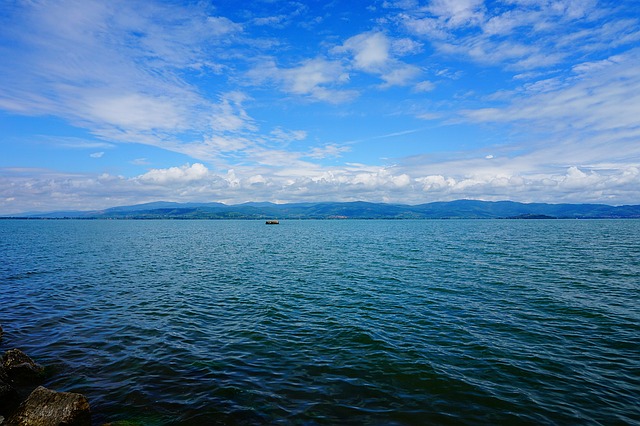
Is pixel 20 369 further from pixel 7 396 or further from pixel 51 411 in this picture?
pixel 51 411

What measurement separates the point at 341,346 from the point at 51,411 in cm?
1411

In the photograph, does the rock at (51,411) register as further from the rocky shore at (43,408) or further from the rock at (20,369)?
the rock at (20,369)

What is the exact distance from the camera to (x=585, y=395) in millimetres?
15000

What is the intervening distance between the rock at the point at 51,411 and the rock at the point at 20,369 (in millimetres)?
4419

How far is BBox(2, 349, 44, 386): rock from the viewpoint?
16.0 meters

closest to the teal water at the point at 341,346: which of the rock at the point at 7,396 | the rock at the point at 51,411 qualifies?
the rock at the point at 51,411

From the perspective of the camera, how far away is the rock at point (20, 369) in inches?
631

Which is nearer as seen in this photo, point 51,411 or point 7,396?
point 51,411

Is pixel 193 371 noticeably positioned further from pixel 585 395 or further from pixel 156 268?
pixel 156 268

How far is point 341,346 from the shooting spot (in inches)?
819

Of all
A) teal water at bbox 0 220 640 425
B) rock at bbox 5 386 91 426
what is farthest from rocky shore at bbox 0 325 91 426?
teal water at bbox 0 220 640 425

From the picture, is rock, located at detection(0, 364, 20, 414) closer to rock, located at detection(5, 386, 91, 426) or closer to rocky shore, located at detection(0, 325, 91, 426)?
rocky shore, located at detection(0, 325, 91, 426)

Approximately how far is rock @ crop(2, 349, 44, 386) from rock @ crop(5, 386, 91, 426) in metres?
4.42

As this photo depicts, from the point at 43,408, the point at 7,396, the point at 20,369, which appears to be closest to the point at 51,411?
the point at 43,408
